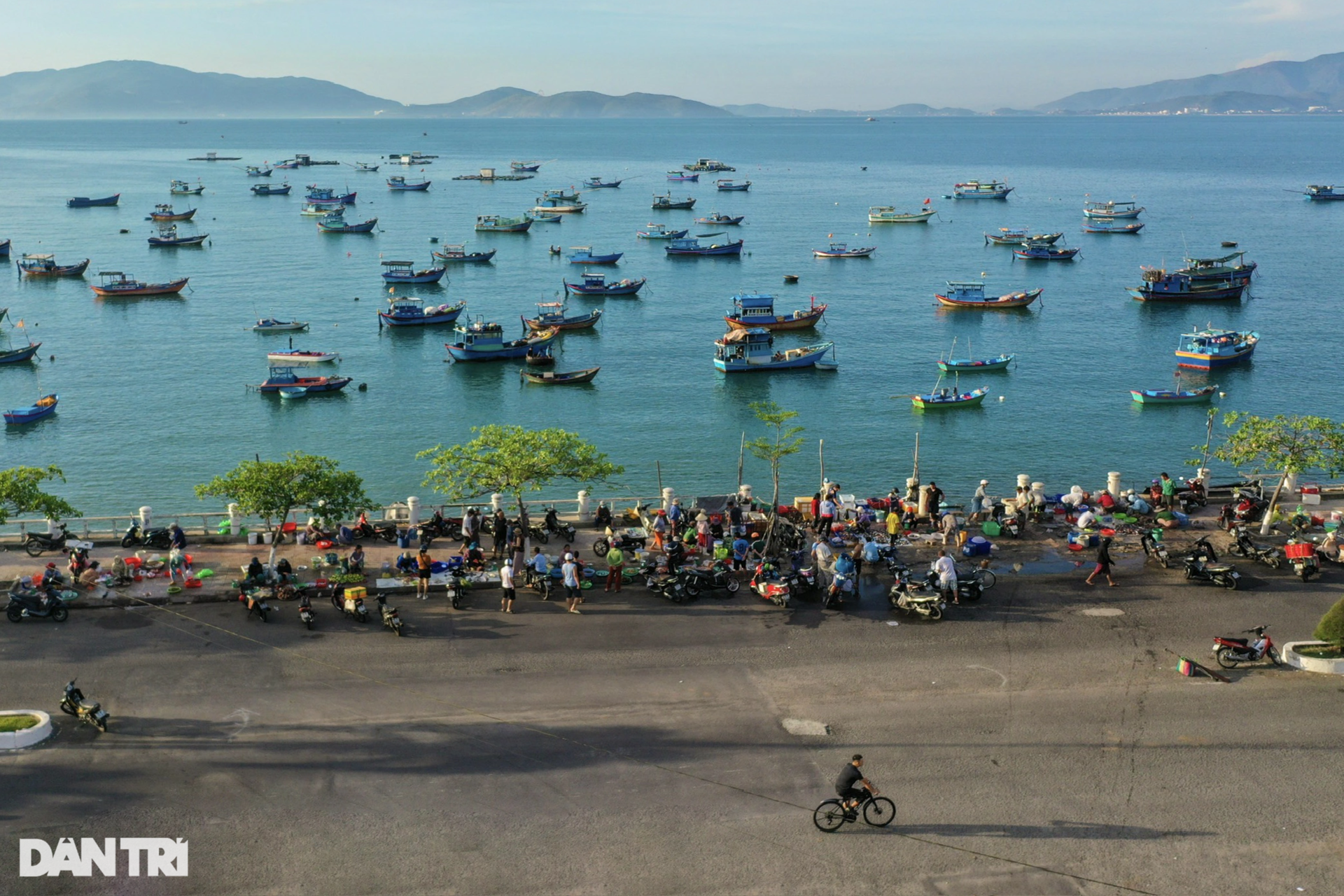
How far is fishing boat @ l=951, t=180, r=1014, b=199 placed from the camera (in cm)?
18150

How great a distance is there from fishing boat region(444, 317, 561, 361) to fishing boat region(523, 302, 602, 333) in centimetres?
448

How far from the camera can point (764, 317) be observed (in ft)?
263

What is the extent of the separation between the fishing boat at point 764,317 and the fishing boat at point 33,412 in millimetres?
41336

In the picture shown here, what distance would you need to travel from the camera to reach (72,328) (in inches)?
3393

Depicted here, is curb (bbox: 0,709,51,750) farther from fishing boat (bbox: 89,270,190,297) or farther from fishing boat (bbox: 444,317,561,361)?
fishing boat (bbox: 89,270,190,297)

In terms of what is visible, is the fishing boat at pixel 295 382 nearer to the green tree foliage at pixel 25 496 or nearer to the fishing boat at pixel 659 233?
the green tree foliage at pixel 25 496

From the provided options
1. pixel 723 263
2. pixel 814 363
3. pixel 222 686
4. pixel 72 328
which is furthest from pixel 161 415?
pixel 723 263

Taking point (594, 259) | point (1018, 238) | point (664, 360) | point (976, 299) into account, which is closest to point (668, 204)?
point (594, 259)

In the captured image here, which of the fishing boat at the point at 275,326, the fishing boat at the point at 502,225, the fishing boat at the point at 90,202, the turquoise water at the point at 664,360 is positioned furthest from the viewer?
the fishing boat at the point at 90,202

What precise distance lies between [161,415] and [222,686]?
45.8m

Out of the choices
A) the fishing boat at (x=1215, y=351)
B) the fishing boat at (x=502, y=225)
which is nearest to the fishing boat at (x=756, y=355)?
the fishing boat at (x=1215, y=351)

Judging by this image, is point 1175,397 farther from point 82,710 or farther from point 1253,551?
point 82,710

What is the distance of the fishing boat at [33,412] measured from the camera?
5984 cm

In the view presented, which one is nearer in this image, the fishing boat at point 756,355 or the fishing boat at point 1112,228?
the fishing boat at point 756,355
